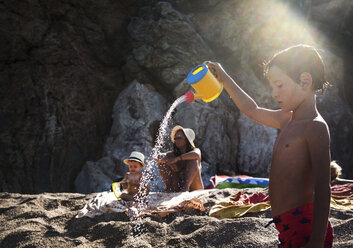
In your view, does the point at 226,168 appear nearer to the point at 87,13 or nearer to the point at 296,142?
the point at 87,13

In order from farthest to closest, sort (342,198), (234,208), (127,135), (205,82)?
(127,135), (342,198), (234,208), (205,82)

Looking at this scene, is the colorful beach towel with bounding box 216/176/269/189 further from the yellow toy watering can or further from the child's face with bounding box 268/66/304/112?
the child's face with bounding box 268/66/304/112

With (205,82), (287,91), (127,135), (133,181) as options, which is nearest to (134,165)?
(133,181)

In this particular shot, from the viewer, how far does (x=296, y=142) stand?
1.25m

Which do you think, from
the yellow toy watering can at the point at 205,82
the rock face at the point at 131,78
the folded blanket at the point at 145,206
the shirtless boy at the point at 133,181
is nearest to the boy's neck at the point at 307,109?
the yellow toy watering can at the point at 205,82

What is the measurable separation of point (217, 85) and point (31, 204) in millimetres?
2579

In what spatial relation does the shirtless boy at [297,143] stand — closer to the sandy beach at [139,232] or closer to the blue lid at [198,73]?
the blue lid at [198,73]

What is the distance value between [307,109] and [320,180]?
0.31 m

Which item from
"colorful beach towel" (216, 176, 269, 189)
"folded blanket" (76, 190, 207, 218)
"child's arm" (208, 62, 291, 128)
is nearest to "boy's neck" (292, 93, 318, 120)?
"child's arm" (208, 62, 291, 128)

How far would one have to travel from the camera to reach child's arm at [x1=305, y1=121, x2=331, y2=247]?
1.08 metres

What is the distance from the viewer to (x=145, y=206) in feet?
10.9

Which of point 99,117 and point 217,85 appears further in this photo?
point 99,117

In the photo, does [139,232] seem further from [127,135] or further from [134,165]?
[127,135]

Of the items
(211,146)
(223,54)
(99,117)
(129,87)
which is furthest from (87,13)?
(211,146)
